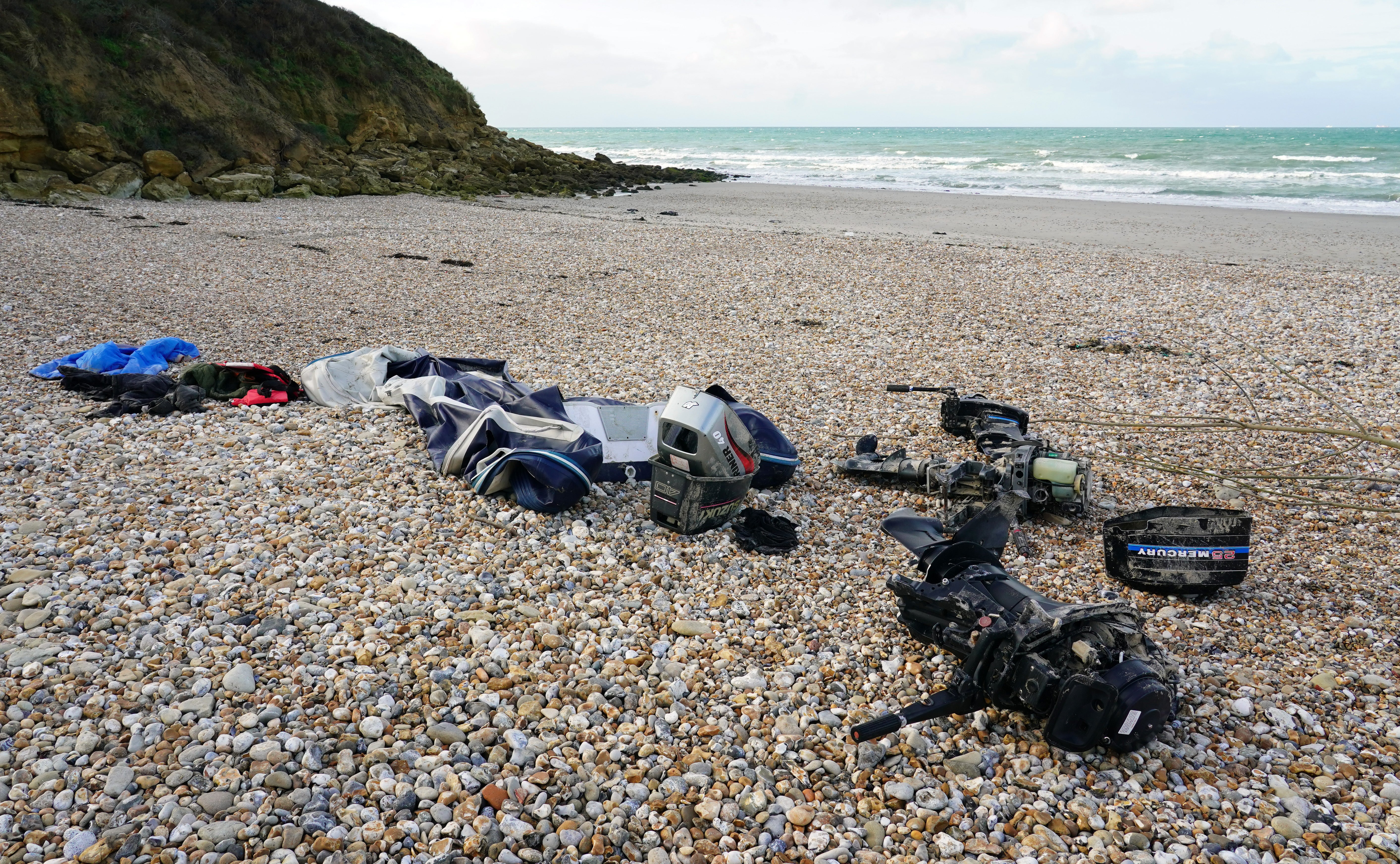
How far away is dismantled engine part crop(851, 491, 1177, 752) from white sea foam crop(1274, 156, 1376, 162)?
55915 millimetres

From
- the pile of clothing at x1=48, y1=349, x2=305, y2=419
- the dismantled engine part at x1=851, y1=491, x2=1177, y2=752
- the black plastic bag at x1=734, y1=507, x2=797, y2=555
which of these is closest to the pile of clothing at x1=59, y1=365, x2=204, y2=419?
the pile of clothing at x1=48, y1=349, x2=305, y2=419

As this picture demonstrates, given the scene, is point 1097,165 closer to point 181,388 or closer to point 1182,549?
point 1182,549

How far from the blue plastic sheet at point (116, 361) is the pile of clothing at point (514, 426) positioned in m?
1.70

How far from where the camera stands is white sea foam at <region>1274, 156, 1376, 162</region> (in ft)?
153

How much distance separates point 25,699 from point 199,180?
26.2m

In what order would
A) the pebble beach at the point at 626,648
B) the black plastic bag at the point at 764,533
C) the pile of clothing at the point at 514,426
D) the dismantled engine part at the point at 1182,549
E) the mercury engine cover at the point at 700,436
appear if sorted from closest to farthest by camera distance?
the pebble beach at the point at 626,648 < the dismantled engine part at the point at 1182,549 < the mercury engine cover at the point at 700,436 < the black plastic bag at the point at 764,533 < the pile of clothing at the point at 514,426

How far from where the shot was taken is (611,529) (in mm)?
5344

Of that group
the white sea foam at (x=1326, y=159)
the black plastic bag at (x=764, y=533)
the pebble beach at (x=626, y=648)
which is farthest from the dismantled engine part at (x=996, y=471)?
the white sea foam at (x=1326, y=159)

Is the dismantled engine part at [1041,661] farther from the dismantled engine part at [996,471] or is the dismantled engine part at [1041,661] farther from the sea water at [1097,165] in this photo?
the sea water at [1097,165]

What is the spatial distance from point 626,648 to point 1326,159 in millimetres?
60284

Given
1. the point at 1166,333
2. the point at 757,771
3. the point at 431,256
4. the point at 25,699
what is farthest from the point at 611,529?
the point at 431,256

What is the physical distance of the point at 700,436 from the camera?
5062 mm

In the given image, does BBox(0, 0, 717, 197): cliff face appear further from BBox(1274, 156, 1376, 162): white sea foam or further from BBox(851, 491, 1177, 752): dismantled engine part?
BBox(1274, 156, 1376, 162): white sea foam

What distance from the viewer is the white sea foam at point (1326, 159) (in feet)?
153
